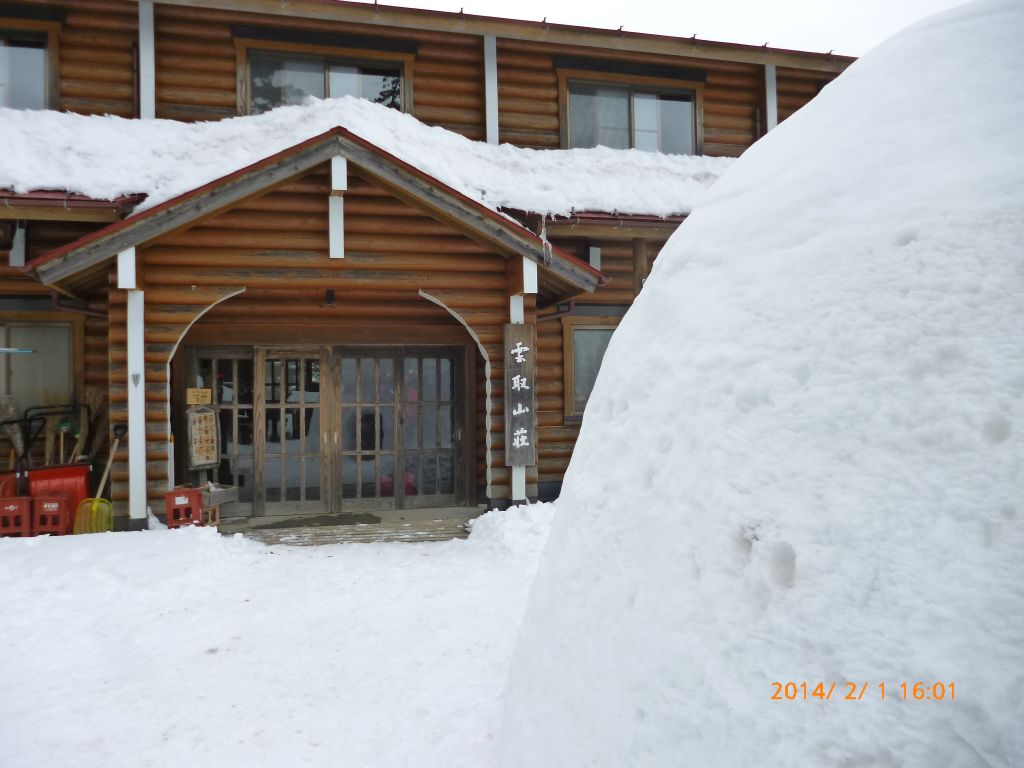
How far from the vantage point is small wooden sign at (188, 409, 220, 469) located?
7.52m

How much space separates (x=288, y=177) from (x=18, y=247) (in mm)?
3786

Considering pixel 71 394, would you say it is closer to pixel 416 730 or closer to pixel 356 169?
pixel 356 169

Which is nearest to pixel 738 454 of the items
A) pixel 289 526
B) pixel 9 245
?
pixel 289 526

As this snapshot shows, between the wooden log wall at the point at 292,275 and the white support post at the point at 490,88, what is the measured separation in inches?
131

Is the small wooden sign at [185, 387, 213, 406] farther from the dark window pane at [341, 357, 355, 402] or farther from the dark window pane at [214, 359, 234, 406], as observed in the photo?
the dark window pane at [341, 357, 355, 402]

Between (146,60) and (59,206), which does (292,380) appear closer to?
(59,206)

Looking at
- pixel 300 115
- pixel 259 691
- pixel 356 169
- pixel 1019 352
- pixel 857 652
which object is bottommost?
pixel 259 691

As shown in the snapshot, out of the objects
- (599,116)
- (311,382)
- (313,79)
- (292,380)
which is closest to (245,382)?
(292,380)

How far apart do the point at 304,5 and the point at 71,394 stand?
6.37m

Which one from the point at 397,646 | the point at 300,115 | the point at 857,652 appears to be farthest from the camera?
the point at 300,115

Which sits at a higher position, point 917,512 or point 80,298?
point 80,298

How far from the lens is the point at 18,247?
24.6ft

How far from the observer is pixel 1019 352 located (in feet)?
4.24

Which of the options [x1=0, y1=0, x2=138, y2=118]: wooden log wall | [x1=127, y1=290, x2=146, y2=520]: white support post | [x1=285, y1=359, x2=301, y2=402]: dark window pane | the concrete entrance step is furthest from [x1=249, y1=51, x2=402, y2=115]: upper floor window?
the concrete entrance step
